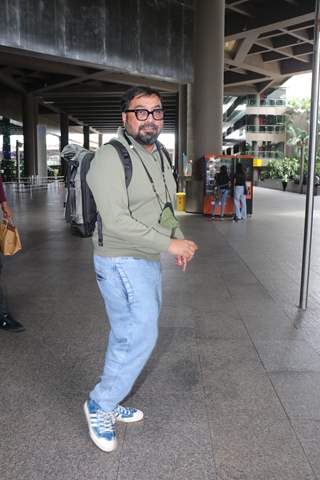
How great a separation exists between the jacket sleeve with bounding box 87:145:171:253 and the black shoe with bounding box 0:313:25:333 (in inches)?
106

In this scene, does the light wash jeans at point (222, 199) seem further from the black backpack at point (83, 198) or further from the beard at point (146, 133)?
the beard at point (146, 133)

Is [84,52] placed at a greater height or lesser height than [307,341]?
greater

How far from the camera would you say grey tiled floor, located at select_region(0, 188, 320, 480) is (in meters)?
2.54

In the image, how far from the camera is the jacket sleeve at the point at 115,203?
7.67 feet

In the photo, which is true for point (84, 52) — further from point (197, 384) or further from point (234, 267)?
point (197, 384)

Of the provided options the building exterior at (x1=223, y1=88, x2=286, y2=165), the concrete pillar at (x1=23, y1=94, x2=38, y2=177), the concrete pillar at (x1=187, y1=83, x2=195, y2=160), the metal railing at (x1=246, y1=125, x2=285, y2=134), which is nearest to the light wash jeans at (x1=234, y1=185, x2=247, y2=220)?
the concrete pillar at (x1=187, y1=83, x2=195, y2=160)

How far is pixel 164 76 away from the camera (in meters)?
17.4

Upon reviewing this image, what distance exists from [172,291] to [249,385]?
2.92 metres

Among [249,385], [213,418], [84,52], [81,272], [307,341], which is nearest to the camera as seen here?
[213,418]

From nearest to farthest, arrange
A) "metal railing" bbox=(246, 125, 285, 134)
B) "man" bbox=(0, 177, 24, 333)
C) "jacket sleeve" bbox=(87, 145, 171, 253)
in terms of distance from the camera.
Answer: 1. "jacket sleeve" bbox=(87, 145, 171, 253)
2. "man" bbox=(0, 177, 24, 333)
3. "metal railing" bbox=(246, 125, 285, 134)

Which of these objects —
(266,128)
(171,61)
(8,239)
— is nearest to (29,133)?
(171,61)

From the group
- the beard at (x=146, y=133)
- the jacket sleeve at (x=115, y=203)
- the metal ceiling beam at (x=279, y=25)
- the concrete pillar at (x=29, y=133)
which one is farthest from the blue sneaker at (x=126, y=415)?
the concrete pillar at (x=29, y=133)

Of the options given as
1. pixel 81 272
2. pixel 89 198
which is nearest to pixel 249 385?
pixel 89 198

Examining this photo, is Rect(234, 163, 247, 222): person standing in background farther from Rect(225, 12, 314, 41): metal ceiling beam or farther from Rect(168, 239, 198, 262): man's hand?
Rect(225, 12, 314, 41): metal ceiling beam
